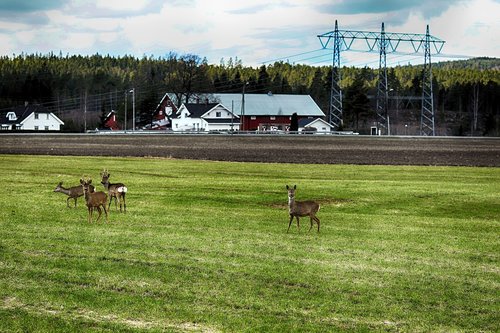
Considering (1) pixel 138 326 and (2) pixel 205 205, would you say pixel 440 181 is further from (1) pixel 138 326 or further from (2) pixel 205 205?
(1) pixel 138 326

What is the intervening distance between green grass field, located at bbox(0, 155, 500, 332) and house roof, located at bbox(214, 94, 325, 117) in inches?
5843

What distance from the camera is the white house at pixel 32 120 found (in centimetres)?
18625

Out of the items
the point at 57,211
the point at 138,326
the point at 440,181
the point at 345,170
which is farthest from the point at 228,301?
the point at 345,170

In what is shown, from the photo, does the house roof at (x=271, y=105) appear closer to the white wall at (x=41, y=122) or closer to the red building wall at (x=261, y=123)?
the red building wall at (x=261, y=123)

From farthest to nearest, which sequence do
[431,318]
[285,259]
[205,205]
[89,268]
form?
[205,205]
[285,259]
[89,268]
[431,318]

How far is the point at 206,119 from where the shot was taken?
576ft

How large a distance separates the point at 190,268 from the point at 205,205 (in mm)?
11548

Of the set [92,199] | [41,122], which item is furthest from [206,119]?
[92,199]

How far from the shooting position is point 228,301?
1364 centimetres

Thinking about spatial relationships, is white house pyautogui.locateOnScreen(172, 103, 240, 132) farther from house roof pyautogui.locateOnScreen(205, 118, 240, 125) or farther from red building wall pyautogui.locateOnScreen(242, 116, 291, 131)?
red building wall pyautogui.locateOnScreen(242, 116, 291, 131)

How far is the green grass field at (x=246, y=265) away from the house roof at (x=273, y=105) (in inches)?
5843

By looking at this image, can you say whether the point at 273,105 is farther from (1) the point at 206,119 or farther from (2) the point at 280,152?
(2) the point at 280,152

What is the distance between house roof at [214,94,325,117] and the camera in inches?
7077

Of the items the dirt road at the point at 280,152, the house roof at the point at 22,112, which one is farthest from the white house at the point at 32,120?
the dirt road at the point at 280,152
